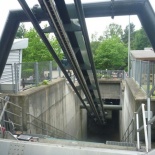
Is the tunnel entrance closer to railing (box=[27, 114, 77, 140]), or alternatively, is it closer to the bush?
railing (box=[27, 114, 77, 140])

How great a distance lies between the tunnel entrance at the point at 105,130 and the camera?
17.8 m

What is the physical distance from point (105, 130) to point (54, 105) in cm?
1050

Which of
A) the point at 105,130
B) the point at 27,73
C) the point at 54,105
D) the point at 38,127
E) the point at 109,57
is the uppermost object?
the point at 109,57

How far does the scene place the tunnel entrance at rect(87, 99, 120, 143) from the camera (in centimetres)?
1780

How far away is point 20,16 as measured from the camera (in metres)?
3.29

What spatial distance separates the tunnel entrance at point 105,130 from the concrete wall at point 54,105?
324 centimetres

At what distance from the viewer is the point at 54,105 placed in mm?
9898

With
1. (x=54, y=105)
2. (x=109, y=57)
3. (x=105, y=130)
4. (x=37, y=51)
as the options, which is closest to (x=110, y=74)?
(x=105, y=130)

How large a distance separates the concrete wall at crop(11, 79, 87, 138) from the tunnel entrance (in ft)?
10.6

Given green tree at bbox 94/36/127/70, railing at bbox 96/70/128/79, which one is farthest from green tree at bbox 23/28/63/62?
green tree at bbox 94/36/127/70

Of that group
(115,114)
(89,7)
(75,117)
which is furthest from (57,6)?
(115,114)

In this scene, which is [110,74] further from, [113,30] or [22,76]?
[113,30]

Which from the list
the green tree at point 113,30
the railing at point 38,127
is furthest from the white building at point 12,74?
the green tree at point 113,30

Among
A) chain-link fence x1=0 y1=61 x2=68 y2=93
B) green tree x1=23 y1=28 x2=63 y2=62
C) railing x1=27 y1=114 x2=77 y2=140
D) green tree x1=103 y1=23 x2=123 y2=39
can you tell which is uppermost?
green tree x1=103 y1=23 x2=123 y2=39
